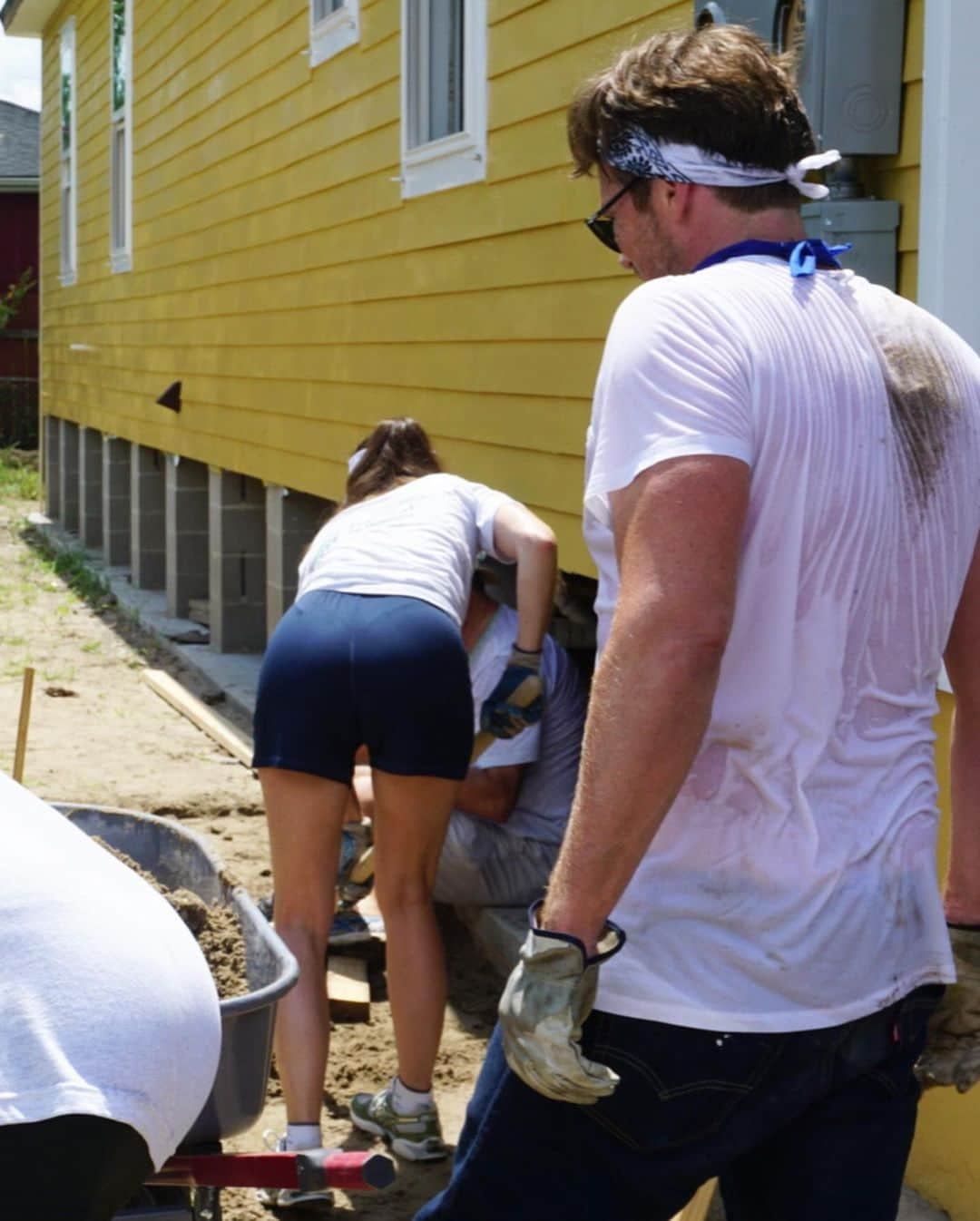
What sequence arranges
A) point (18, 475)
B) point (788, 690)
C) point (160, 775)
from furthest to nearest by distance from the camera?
point (18, 475), point (160, 775), point (788, 690)

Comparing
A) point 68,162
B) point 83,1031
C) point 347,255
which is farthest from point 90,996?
point 68,162

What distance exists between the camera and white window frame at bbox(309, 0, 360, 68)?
28.0 ft

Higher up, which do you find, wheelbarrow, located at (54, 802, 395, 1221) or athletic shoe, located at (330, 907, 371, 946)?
wheelbarrow, located at (54, 802, 395, 1221)

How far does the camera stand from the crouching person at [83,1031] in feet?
6.62

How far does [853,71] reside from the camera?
3.89 m

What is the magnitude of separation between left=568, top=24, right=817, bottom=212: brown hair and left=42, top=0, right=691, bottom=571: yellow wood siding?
10.7ft

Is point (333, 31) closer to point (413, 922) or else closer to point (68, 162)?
point (413, 922)

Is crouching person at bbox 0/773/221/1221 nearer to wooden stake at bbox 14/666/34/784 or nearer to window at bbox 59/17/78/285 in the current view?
wooden stake at bbox 14/666/34/784

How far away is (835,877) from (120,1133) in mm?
889

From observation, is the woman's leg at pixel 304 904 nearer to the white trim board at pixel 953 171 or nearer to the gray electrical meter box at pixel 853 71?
the white trim board at pixel 953 171

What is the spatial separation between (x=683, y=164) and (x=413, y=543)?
2332 millimetres

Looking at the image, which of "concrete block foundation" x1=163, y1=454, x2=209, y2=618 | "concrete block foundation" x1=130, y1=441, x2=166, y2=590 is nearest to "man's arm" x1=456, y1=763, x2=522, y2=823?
"concrete block foundation" x1=163, y1=454, x2=209, y2=618

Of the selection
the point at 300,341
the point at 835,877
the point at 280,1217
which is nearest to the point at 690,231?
the point at 835,877

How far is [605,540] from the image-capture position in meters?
2.16
